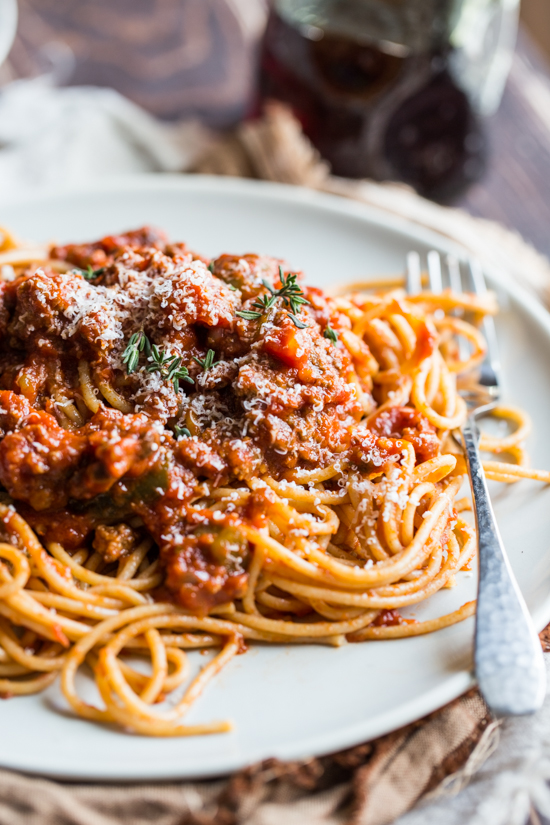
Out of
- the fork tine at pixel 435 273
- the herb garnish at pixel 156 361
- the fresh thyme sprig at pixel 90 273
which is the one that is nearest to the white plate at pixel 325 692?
the fork tine at pixel 435 273

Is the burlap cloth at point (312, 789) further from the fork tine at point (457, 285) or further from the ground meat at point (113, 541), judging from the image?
the fork tine at point (457, 285)

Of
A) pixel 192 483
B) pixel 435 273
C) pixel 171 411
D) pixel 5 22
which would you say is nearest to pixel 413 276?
pixel 435 273

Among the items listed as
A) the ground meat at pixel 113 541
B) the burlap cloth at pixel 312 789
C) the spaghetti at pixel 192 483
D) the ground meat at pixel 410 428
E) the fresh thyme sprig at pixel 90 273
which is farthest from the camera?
the fresh thyme sprig at pixel 90 273

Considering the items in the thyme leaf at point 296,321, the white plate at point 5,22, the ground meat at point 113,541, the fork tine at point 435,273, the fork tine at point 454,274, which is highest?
the thyme leaf at point 296,321

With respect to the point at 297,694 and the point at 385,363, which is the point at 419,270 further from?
the point at 297,694

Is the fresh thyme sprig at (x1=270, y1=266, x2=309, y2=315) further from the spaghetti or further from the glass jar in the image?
the glass jar

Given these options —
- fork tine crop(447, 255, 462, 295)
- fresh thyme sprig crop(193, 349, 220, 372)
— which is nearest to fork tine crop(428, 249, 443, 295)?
fork tine crop(447, 255, 462, 295)

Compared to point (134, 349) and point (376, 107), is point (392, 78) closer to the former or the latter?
point (376, 107)
